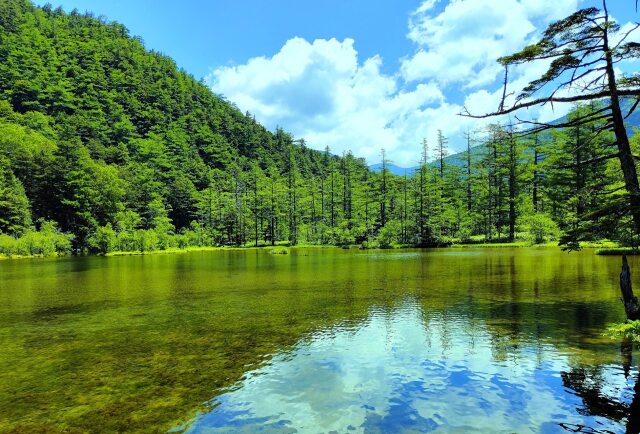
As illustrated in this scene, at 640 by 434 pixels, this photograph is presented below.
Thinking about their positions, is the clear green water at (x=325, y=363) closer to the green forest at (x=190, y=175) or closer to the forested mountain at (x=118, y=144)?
the green forest at (x=190, y=175)

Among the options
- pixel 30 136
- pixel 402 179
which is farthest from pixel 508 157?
pixel 30 136

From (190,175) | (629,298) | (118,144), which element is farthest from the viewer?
(190,175)

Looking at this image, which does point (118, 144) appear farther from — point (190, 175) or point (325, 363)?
point (325, 363)

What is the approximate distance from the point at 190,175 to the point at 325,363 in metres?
116

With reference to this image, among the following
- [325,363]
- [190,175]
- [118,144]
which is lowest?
[325,363]

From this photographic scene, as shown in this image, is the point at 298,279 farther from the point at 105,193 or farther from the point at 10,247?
the point at 105,193

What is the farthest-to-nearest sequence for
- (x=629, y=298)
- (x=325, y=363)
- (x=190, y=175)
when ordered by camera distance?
(x=190, y=175) → (x=629, y=298) → (x=325, y=363)

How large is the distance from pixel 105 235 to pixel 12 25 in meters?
117

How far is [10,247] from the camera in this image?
189 feet

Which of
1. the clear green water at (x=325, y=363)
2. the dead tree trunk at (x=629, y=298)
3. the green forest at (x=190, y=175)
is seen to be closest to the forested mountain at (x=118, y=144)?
the green forest at (x=190, y=175)

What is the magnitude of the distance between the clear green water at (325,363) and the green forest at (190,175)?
15.8 feet

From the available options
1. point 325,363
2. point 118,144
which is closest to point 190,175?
point 118,144

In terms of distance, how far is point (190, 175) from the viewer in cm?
11781

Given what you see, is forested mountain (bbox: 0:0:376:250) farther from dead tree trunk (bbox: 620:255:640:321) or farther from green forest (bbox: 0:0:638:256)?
dead tree trunk (bbox: 620:255:640:321)
